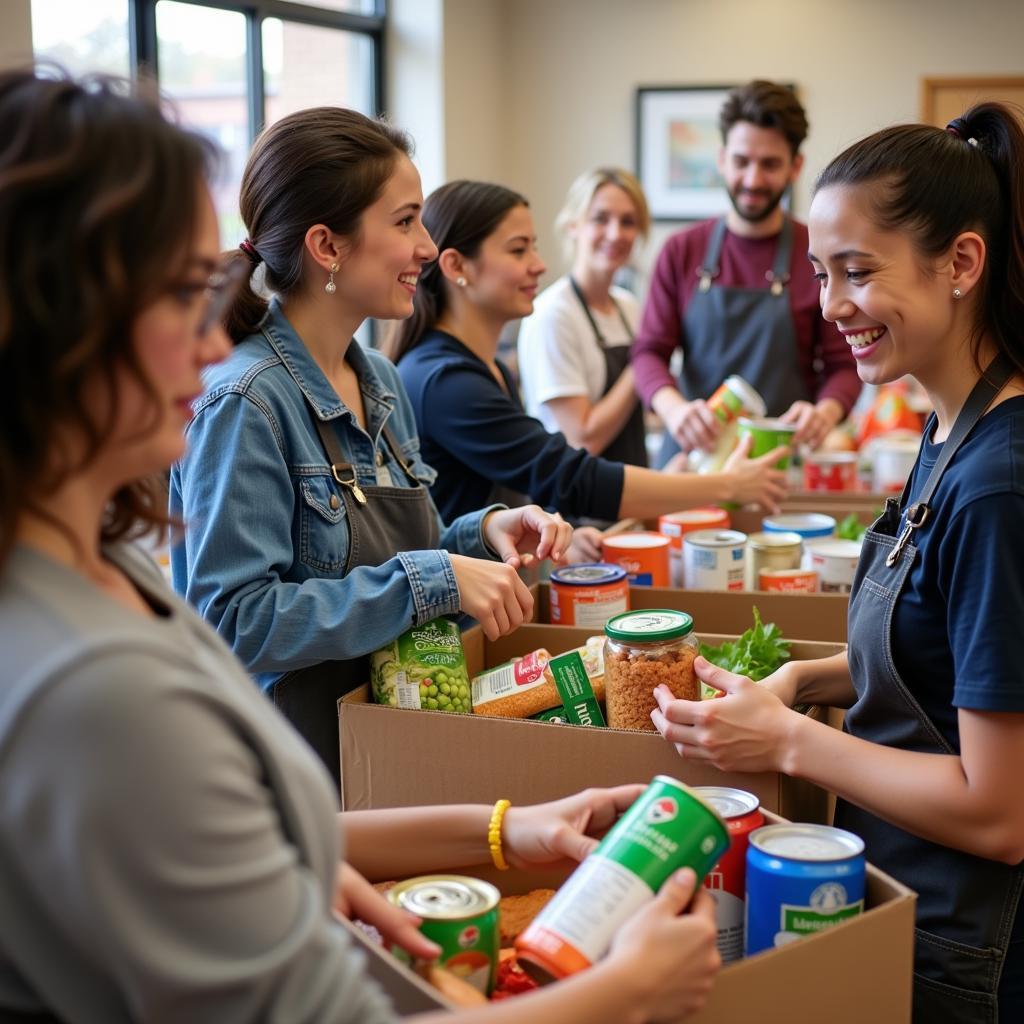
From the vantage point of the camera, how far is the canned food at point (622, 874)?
912 mm

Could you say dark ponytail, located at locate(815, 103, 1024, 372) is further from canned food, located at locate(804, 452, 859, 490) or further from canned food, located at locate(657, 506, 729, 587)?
canned food, located at locate(804, 452, 859, 490)

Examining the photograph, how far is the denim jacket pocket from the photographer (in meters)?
1.55

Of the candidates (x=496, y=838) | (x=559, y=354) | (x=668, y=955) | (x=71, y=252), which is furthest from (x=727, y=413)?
(x=71, y=252)

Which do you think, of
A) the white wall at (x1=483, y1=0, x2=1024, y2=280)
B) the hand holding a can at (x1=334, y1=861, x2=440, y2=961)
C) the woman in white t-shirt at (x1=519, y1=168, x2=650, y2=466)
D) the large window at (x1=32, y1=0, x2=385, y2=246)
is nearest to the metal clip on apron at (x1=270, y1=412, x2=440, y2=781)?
the hand holding a can at (x1=334, y1=861, x2=440, y2=961)

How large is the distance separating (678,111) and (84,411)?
5.77 m

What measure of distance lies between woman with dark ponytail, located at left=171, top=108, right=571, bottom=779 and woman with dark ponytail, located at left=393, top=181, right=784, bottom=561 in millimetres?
405

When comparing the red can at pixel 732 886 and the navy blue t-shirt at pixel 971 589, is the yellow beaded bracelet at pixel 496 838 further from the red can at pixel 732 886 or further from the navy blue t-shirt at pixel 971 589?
the navy blue t-shirt at pixel 971 589

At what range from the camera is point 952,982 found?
125cm

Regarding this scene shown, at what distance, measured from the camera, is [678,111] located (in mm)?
6043

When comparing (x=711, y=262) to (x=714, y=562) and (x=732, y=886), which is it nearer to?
(x=714, y=562)

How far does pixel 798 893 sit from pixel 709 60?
566cm

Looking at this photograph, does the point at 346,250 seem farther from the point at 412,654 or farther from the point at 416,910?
the point at 416,910

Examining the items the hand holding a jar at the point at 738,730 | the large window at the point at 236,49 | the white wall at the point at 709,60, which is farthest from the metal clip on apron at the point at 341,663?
the white wall at the point at 709,60

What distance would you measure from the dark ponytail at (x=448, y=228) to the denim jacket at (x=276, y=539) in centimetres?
72
